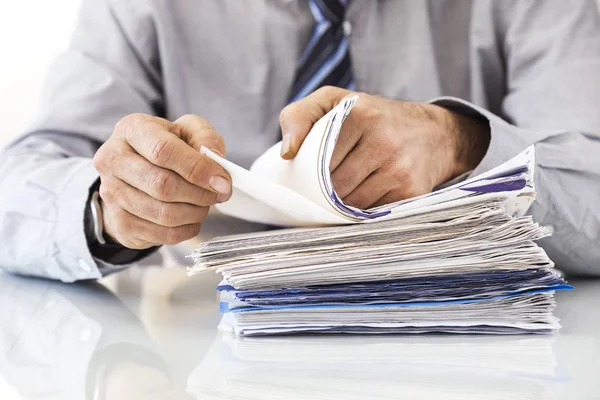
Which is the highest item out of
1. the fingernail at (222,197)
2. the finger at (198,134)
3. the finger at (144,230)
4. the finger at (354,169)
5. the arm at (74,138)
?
the finger at (198,134)

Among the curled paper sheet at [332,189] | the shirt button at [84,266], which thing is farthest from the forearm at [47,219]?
the curled paper sheet at [332,189]

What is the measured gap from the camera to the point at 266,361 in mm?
519

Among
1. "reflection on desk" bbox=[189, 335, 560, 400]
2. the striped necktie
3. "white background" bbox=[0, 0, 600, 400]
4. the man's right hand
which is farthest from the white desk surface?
"white background" bbox=[0, 0, 600, 400]

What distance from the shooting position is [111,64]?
3.88 ft

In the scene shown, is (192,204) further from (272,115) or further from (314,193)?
(272,115)

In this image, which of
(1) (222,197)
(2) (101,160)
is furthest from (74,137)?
(1) (222,197)

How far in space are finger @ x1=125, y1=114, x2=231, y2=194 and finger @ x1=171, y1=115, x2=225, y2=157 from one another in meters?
0.02

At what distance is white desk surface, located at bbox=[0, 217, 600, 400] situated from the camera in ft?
1.50

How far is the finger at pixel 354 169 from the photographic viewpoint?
24.9 inches

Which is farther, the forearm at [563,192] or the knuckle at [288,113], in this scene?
the forearm at [563,192]

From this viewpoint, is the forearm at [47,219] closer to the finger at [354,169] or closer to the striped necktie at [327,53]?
the finger at [354,169]

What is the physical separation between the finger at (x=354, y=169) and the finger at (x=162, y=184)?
0.37ft

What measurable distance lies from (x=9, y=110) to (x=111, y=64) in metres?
0.70

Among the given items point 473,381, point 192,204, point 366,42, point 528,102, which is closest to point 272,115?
point 366,42
